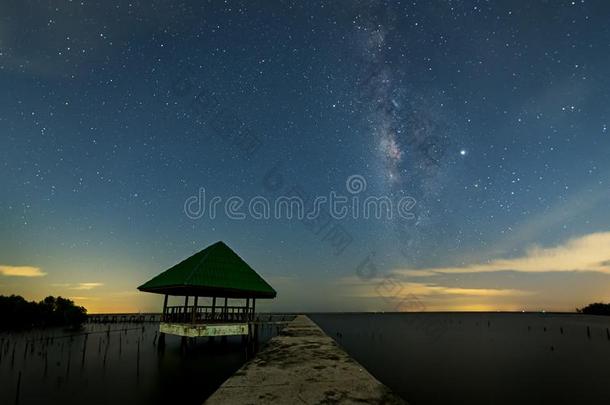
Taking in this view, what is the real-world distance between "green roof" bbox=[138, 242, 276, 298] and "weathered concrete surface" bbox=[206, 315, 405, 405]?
427 inches

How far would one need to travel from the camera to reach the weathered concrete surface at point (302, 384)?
7.04 meters

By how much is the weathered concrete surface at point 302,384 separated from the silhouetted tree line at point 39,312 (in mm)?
62274

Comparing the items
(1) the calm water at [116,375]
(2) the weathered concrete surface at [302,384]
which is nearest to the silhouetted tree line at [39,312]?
(1) the calm water at [116,375]

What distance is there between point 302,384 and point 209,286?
47.8 ft

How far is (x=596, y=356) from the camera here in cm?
3631

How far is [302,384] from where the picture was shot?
8.34 meters

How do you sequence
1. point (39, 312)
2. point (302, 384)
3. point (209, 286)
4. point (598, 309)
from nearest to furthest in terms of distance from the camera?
point (302, 384)
point (209, 286)
point (39, 312)
point (598, 309)

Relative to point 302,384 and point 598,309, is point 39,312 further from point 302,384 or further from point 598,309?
point 598,309

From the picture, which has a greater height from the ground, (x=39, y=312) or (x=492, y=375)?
(x=39, y=312)

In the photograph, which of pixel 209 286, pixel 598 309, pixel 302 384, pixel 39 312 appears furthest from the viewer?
pixel 598 309

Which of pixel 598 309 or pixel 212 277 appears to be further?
pixel 598 309

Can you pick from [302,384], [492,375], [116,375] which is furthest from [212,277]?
[492,375]

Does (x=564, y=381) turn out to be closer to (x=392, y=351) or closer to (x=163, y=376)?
(x=392, y=351)

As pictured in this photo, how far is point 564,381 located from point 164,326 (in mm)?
28103
